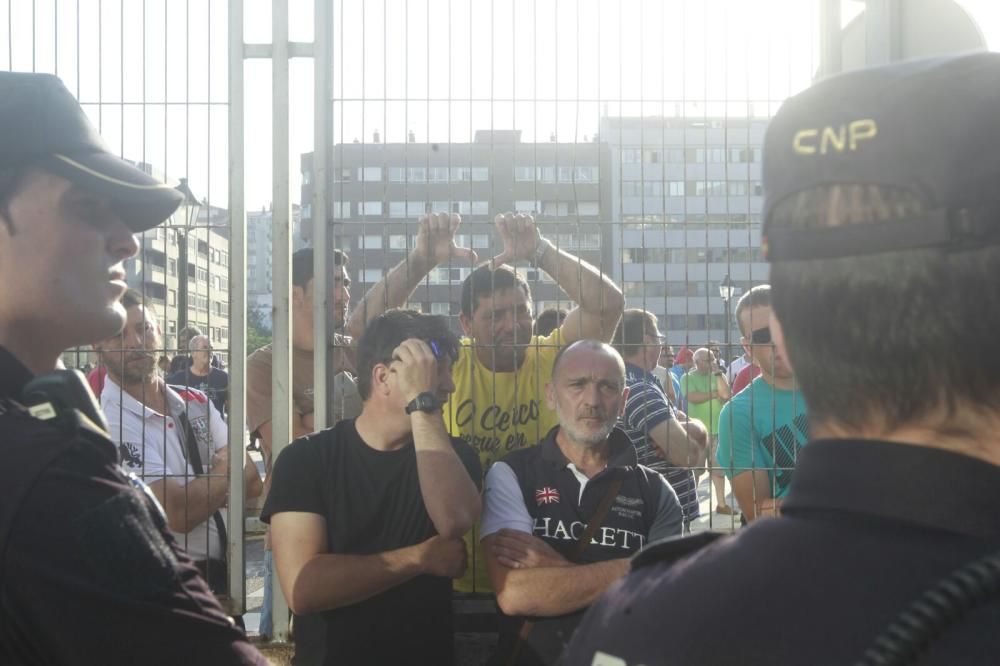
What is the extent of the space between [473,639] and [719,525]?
1.55 m

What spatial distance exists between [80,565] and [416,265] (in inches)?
115

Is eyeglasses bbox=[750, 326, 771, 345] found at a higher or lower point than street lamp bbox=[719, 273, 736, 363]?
lower

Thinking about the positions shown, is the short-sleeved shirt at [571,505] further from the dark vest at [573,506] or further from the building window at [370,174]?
the building window at [370,174]

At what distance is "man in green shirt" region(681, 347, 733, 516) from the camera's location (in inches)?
178

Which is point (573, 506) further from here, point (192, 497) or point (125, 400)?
point (125, 400)

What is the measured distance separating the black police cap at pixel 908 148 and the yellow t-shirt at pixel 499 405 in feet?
10.3

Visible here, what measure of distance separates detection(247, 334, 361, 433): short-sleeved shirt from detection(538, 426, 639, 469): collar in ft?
3.15

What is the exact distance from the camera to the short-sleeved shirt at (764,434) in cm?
427

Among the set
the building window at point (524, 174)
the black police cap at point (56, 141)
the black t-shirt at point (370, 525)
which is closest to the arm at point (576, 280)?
the building window at point (524, 174)

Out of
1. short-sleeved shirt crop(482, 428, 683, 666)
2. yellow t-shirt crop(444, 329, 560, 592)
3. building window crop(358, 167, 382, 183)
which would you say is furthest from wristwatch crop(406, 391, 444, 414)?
building window crop(358, 167, 382, 183)

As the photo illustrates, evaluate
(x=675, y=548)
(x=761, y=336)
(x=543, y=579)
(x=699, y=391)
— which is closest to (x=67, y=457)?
(x=675, y=548)

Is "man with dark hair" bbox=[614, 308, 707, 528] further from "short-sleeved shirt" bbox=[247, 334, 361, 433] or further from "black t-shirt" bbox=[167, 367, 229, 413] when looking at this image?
"black t-shirt" bbox=[167, 367, 229, 413]

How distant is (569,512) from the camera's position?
3.56 metres

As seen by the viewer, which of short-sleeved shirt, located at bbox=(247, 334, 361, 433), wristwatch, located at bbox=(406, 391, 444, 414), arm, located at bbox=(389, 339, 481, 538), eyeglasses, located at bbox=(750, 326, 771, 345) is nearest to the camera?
arm, located at bbox=(389, 339, 481, 538)
